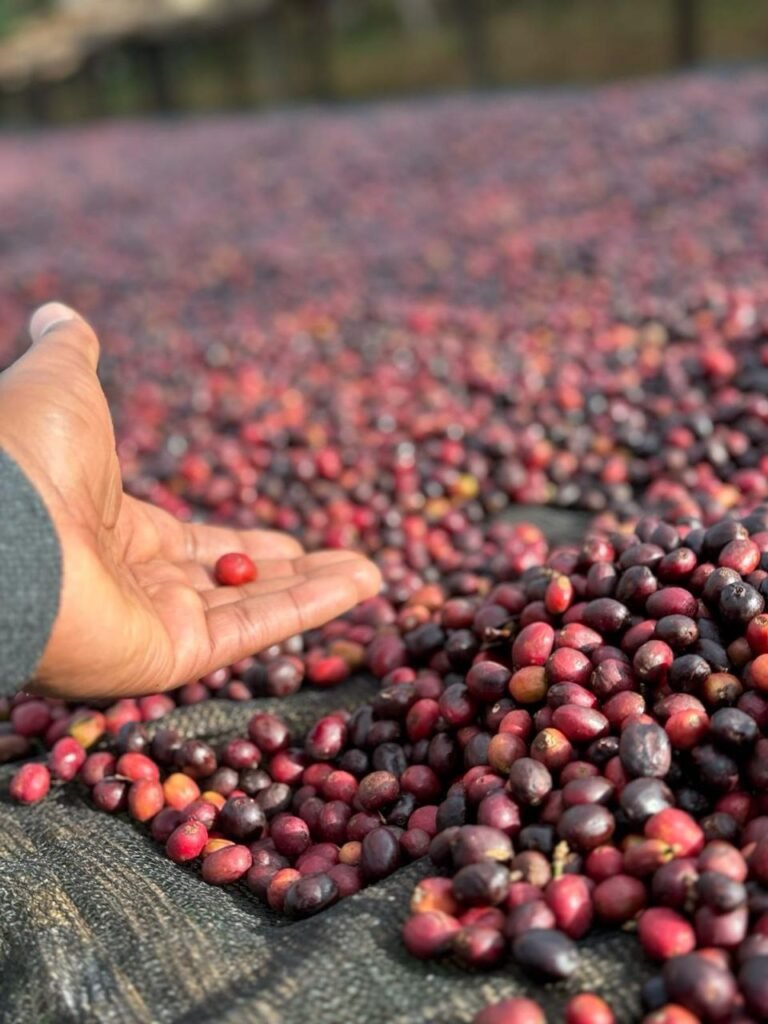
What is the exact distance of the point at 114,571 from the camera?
311 cm

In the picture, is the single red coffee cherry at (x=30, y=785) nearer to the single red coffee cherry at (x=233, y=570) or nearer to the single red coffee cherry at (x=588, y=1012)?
the single red coffee cherry at (x=233, y=570)

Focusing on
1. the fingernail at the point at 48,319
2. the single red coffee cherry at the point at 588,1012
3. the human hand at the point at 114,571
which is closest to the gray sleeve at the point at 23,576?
the human hand at the point at 114,571

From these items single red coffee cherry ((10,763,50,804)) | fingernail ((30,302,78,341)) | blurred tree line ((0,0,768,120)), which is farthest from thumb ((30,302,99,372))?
blurred tree line ((0,0,768,120))

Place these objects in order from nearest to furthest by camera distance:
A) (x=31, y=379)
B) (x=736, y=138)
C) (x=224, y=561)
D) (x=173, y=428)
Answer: (x=31, y=379), (x=224, y=561), (x=173, y=428), (x=736, y=138)

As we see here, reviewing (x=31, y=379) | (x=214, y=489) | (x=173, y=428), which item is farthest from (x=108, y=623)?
(x=173, y=428)

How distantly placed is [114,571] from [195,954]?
1.14 meters

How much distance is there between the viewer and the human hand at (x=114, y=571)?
285 cm

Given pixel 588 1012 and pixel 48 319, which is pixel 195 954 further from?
pixel 48 319

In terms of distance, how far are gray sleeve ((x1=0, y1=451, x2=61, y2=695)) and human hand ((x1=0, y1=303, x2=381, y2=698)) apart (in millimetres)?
48

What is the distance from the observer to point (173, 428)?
6336mm

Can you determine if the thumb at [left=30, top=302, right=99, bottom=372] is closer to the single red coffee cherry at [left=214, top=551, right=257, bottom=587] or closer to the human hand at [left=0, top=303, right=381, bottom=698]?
the human hand at [left=0, top=303, right=381, bottom=698]

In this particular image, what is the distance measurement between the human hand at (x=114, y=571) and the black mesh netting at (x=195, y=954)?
543mm

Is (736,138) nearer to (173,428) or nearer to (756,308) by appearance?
(756,308)

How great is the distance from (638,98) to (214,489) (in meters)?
10.5
